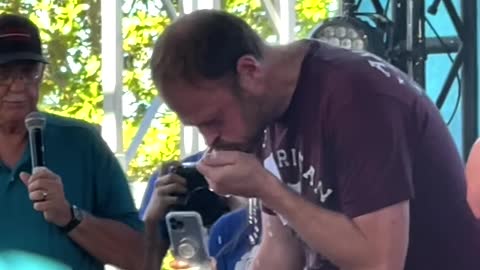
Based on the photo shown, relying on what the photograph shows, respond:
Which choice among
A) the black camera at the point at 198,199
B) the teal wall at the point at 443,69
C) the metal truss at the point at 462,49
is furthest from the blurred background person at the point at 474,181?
the teal wall at the point at 443,69

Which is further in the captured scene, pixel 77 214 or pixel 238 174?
pixel 77 214

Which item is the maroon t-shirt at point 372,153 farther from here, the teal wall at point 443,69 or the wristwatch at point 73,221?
the teal wall at point 443,69

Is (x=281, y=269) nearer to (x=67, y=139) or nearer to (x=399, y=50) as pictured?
(x=67, y=139)

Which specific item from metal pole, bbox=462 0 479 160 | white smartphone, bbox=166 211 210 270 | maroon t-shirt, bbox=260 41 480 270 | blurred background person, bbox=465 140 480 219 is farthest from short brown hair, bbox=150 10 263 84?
metal pole, bbox=462 0 479 160

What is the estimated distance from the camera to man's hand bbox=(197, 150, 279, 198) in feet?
5.75

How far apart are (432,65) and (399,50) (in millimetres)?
443

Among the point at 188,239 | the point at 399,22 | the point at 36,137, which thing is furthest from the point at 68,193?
the point at 399,22

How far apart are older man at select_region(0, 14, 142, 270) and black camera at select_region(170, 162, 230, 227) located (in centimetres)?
12

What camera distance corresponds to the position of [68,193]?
2.59 meters

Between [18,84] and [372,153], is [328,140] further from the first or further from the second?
[18,84]

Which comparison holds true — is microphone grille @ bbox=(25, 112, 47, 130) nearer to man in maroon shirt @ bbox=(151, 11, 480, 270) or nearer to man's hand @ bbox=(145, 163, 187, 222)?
man's hand @ bbox=(145, 163, 187, 222)

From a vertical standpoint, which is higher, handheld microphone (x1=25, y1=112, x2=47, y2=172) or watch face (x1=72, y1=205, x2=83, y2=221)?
handheld microphone (x1=25, y1=112, x2=47, y2=172)

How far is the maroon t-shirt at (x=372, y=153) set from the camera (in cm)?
173

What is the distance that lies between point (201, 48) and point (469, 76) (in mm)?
2909
